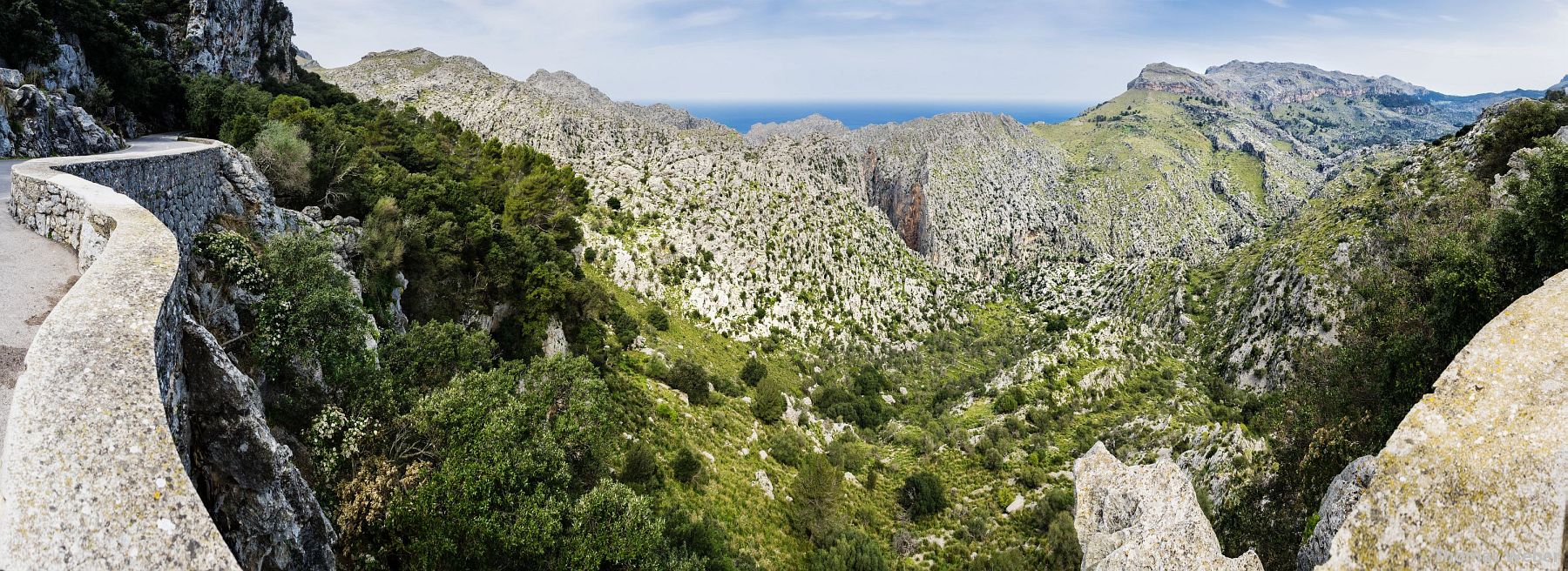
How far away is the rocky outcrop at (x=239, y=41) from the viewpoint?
4481 cm

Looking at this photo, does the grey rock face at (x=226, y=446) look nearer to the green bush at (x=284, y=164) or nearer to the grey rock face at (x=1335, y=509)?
the green bush at (x=284, y=164)

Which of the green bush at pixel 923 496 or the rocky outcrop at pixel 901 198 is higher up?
the rocky outcrop at pixel 901 198

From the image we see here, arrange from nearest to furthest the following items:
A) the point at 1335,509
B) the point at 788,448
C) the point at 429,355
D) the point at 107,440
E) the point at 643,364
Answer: the point at 107,440, the point at 1335,509, the point at 429,355, the point at 788,448, the point at 643,364

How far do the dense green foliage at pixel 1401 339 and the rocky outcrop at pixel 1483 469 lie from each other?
4064mm

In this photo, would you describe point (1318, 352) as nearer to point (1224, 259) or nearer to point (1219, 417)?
point (1219, 417)

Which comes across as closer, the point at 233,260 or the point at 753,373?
the point at 233,260

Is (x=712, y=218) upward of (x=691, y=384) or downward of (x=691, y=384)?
upward

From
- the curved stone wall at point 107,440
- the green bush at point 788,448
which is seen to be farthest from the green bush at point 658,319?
the curved stone wall at point 107,440

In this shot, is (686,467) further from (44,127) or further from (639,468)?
(44,127)

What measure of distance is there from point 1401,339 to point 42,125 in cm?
4963

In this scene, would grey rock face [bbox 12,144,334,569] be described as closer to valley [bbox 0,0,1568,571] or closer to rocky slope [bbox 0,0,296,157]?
valley [bbox 0,0,1568,571]

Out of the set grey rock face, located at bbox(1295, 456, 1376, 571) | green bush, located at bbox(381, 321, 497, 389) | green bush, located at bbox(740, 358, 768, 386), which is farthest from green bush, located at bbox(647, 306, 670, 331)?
grey rock face, located at bbox(1295, 456, 1376, 571)

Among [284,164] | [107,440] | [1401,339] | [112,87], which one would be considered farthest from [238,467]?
[112,87]

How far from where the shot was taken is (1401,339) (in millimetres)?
17172
